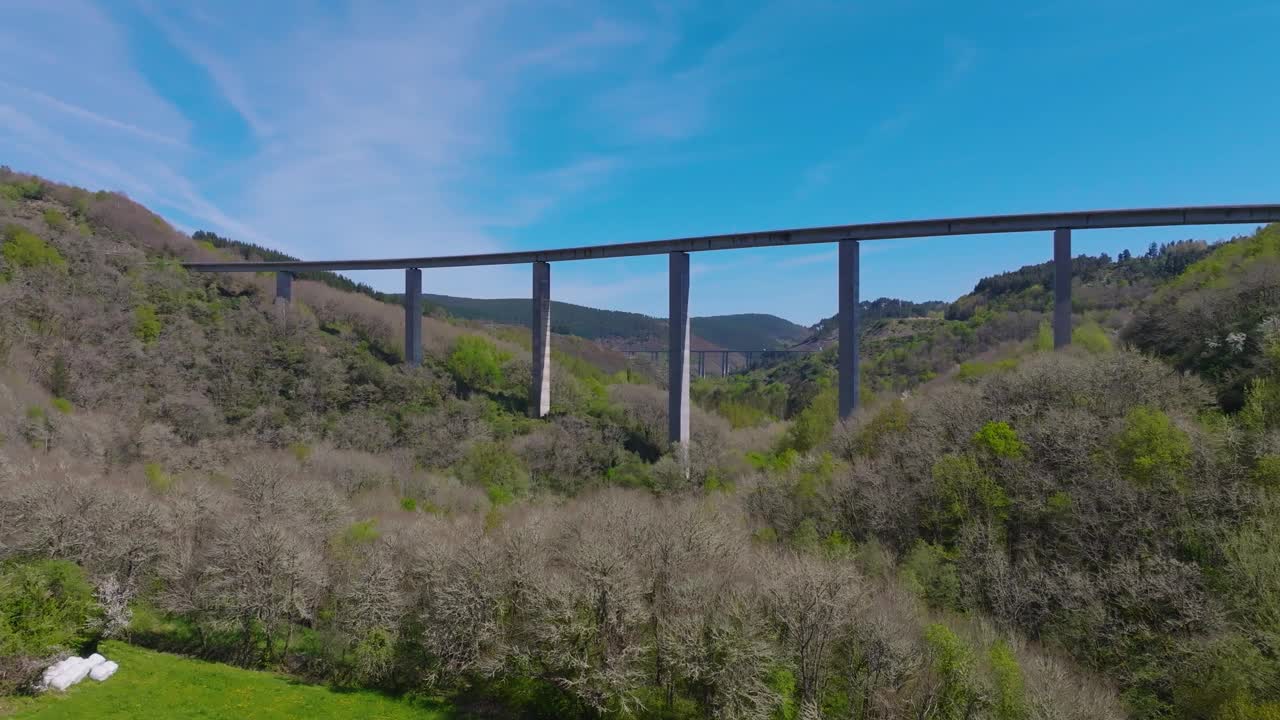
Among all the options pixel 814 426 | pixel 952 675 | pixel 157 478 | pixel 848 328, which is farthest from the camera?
pixel 814 426

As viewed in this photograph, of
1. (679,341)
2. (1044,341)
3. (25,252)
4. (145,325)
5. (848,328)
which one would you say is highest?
(25,252)

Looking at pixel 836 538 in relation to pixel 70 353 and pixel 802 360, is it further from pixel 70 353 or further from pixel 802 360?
pixel 802 360

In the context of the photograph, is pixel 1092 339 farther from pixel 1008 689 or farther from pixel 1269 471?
pixel 1008 689

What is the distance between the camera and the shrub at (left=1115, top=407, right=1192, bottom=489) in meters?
18.3

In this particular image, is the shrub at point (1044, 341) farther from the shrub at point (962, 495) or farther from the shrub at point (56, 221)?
the shrub at point (56, 221)

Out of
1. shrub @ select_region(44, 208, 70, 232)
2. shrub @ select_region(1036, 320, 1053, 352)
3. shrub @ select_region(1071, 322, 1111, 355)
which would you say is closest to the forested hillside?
shrub @ select_region(1071, 322, 1111, 355)

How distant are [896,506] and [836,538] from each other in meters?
2.30

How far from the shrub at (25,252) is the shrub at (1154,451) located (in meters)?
57.8

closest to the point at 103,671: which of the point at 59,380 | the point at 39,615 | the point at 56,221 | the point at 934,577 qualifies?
the point at 39,615

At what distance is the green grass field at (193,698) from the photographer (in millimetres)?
18281

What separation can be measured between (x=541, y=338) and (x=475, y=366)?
30.7 feet

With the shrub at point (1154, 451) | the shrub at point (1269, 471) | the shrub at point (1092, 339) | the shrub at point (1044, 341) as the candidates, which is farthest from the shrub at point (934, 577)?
the shrub at point (1044, 341)

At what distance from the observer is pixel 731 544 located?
68.9 feet

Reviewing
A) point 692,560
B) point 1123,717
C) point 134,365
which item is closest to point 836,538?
point 692,560
